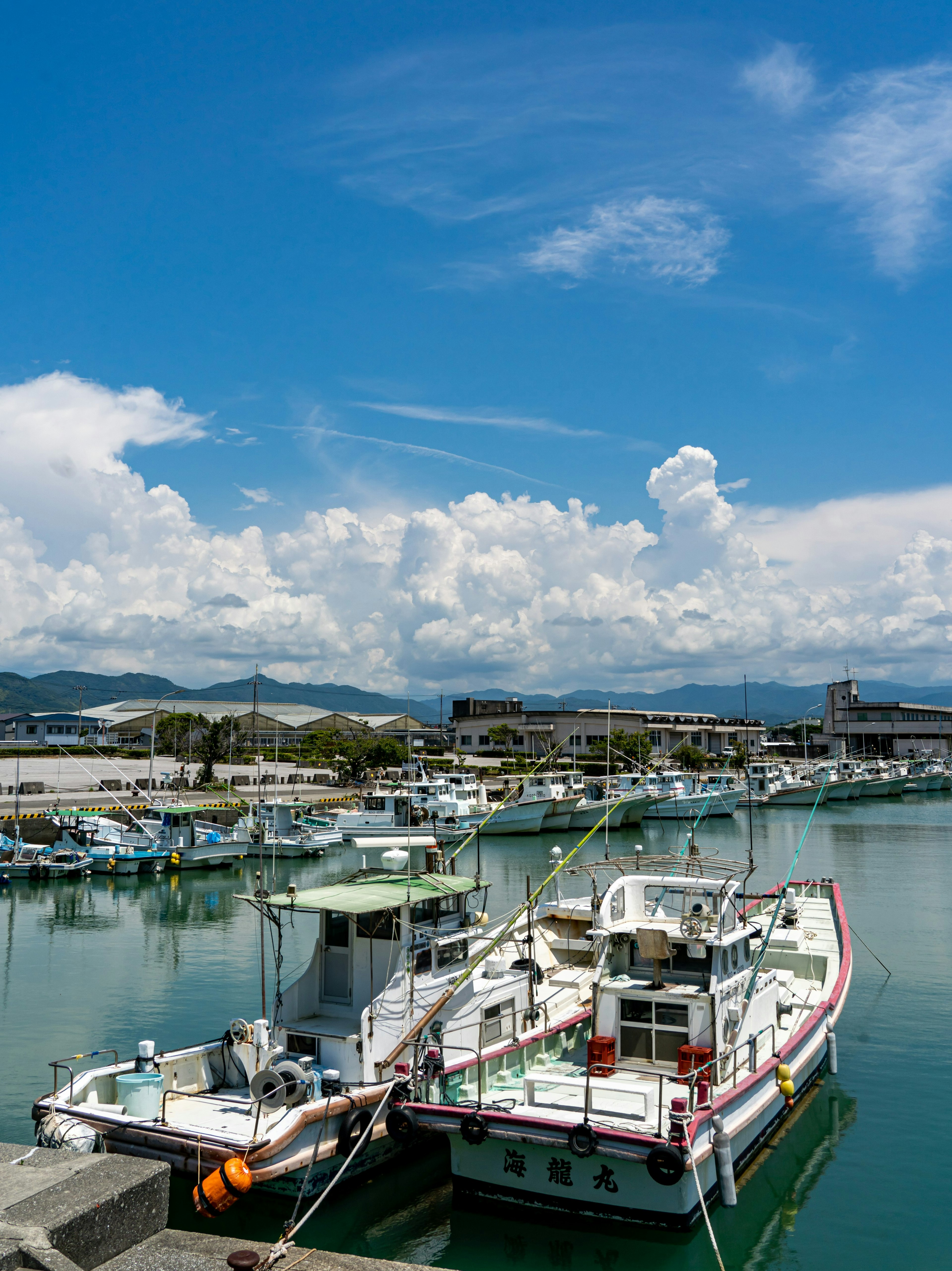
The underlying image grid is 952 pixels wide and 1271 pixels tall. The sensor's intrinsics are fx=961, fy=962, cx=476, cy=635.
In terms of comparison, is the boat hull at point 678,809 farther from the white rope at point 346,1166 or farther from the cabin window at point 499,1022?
the white rope at point 346,1166

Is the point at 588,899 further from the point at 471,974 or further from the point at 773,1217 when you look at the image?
the point at 773,1217

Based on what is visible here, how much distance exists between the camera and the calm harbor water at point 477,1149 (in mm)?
13641

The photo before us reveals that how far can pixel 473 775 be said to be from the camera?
73.1 meters

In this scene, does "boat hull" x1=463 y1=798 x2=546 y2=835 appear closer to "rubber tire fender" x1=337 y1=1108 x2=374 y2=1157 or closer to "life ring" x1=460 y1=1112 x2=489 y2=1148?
"rubber tire fender" x1=337 y1=1108 x2=374 y2=1157

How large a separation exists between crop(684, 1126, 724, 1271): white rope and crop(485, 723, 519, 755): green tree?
116m

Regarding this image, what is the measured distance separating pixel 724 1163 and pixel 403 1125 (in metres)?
4.66

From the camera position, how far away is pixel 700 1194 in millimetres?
13148

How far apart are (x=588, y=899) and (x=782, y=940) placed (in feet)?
16.1

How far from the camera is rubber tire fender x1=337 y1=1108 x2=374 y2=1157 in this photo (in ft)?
46.3

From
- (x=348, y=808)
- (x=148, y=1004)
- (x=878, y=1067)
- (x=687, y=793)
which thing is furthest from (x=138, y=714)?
(x=878, y=1067)

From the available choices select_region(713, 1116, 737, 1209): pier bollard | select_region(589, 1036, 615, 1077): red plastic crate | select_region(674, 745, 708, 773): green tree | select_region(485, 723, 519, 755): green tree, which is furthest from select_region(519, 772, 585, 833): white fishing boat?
select_region(485, 723, 519, 755): green tree

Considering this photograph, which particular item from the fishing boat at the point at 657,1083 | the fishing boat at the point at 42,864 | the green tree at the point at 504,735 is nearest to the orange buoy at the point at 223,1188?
the fishing boat at the point at 657,1083

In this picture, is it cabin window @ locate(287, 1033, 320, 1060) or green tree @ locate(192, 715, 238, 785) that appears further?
green tree @ locate(192, 715, 238, 785)

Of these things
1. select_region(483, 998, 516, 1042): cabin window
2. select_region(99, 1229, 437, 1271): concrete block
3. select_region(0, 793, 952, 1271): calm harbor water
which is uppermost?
select_region(99, 1229, 437, 1271): concrete block
